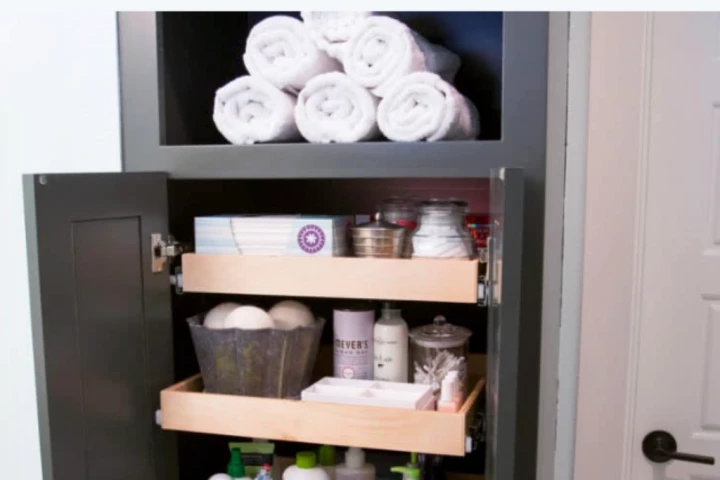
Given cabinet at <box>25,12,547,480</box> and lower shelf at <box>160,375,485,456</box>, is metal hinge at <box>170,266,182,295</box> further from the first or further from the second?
lower shelf at <box>160,375,485,456</box>

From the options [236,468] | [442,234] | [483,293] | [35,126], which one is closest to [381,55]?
[442,234]

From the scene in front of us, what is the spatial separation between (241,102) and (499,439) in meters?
0.68

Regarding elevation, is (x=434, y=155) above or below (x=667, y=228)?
above

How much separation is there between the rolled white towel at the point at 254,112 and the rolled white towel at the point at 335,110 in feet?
0.11

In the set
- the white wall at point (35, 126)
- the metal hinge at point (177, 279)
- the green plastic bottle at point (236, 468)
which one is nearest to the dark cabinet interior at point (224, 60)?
the white wall at point (35, 126)

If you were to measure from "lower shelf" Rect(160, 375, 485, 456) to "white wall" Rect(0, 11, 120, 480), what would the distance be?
1.16 feet

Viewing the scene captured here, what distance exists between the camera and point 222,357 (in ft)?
3.80

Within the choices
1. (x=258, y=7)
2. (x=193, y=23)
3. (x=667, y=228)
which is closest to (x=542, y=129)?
(x=667, y=228)

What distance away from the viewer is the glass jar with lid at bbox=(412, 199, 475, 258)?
3.59 ft

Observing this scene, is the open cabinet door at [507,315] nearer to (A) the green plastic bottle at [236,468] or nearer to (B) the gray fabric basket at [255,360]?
(B) the gray fabric basket at [255,360]

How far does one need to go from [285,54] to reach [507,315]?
583 millimetres

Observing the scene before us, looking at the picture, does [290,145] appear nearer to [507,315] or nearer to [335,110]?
[335,110]

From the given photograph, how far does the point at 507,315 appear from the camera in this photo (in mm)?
860

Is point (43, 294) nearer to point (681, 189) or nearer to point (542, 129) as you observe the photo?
point (542, 129)
